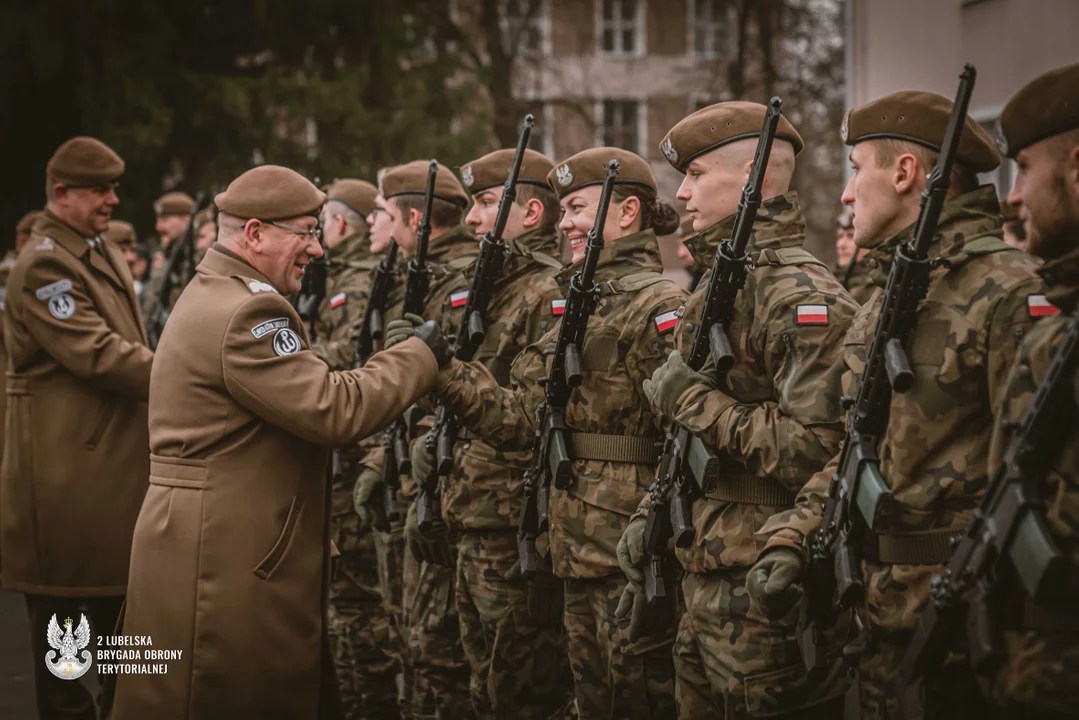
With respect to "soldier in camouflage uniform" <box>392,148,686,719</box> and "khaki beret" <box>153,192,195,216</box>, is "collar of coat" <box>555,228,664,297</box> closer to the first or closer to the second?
"soldier in camouflage uniform" <box>392,148,686,719</box>

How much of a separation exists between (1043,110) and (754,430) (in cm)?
126

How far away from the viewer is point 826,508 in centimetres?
353

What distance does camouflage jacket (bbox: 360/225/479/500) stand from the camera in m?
6.30

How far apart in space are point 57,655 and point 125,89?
10.6m

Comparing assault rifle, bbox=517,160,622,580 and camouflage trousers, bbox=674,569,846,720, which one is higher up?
assault rifle, bbox=517,160,622,580

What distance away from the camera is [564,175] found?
5.39m

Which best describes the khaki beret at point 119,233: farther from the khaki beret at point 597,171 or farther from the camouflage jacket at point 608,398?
the camouflage jacket at point 608,398

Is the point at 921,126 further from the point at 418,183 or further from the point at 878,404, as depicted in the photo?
the point at 418,183

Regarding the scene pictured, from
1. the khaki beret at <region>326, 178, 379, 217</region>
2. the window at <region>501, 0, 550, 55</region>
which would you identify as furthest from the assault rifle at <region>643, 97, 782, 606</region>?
the window at <region>501, 0, 550, 55</region>

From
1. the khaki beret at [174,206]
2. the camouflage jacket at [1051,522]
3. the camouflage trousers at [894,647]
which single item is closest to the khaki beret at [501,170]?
the camouflage trousers at [894,647]

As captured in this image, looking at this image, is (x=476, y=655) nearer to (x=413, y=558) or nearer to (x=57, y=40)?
(x=413, y=558)

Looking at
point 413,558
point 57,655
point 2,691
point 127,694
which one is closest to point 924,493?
point 127,694

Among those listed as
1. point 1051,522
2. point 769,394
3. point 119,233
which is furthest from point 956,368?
point 119,233

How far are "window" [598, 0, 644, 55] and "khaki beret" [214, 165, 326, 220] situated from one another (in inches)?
1285
